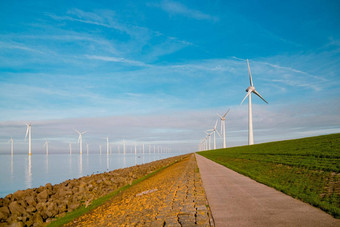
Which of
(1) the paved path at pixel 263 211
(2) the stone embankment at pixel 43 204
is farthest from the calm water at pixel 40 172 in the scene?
(1) the paved path at pixel 263 211

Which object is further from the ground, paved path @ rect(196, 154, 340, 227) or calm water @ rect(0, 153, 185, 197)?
paved path @ rect(196, 154, 340, 227)

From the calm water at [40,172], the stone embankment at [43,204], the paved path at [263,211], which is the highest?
the paved path at [263,211]

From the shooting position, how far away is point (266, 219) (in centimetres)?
714

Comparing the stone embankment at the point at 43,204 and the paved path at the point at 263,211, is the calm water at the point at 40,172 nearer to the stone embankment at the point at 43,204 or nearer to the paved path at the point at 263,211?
the stone embankment at the point at 43,204

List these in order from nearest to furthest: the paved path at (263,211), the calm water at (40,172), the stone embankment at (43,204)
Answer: the paved path at (263,211) < the stone embankment at (43,204) < the calm water at (40,172)

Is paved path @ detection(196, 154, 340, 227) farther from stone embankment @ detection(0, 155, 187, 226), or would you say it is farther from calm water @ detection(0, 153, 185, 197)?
calm water @ detection(0, 153, 185, 197)

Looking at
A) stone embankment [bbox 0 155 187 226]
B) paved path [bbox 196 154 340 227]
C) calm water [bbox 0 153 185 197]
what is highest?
paved path [bbox 196 154 340 227]

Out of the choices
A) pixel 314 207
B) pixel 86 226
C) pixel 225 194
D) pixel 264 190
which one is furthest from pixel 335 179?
pixel 86 226

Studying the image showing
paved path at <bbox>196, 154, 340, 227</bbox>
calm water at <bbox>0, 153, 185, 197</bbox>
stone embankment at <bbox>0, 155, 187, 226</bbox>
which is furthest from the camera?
calm water at <bbox>0, 153, 185, 197</bbox>

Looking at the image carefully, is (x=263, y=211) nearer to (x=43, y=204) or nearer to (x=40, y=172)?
(x=43, y=204)

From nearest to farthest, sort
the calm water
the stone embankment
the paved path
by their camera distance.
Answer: the paved path < the stone embankment < the calm water

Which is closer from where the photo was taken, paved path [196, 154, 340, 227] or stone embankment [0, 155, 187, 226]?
paved path [196, 154, 340, 227]

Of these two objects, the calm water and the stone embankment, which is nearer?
the stone embankment

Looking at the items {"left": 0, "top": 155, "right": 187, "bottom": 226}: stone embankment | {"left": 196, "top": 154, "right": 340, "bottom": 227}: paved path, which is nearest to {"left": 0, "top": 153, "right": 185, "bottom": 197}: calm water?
{"left": 0, "top": 155, "right": 187, "bottom": 226}: stone embankment
